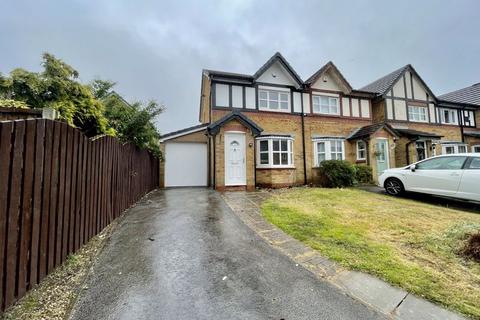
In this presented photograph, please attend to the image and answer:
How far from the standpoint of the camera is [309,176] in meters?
14.0

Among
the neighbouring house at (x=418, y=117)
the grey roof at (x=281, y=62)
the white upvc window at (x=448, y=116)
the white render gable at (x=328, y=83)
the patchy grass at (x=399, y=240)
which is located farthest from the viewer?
the white upvc window at (x=448, y=116)

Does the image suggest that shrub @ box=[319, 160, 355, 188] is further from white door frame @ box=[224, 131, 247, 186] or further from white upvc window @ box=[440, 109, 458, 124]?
white upvc window @ box=[440, 109, 458, 124]

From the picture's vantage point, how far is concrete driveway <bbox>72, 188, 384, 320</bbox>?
95.7 inches

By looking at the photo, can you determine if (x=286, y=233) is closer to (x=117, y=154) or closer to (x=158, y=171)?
(x=117, y=154)

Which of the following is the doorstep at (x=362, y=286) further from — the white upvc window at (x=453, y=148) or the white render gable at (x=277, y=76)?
the white upvc window at (x=453, y=148)

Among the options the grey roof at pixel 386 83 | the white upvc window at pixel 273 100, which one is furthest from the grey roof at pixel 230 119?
the grey roof at pixel 386 83

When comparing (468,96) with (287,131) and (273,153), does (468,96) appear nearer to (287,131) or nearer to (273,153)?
(287,131)

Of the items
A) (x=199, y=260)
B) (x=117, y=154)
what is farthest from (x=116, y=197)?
(x=199, y=260)

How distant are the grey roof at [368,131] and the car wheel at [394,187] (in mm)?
4941

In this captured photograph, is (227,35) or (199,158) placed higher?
(227,35)

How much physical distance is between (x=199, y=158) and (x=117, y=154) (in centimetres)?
852

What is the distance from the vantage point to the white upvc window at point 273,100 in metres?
13.7

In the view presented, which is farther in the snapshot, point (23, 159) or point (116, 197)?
point (116, 197)

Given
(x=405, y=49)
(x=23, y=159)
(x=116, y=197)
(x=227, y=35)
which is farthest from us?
(x=227, y=35)
